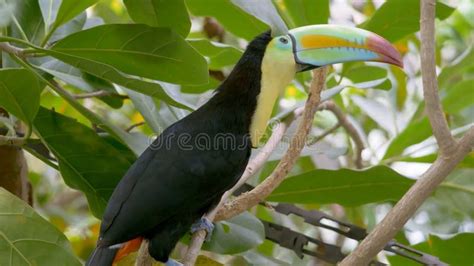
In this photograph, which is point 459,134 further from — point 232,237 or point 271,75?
point 232,237

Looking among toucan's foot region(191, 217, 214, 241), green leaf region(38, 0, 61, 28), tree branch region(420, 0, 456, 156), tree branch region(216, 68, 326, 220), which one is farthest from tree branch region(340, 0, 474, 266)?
green leaf region(38, 0, 61, 28)

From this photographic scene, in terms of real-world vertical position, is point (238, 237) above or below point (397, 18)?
below

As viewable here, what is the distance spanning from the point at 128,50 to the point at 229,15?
0.43 meters

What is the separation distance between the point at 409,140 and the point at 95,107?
1.12 meters

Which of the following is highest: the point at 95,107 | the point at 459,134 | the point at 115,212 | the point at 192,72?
the point at 192,72

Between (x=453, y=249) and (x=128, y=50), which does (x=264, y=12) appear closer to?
(x=128, y=50)

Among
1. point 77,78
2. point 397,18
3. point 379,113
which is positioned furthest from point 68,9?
point 379,113

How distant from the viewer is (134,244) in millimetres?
1652

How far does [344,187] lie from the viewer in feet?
5.76

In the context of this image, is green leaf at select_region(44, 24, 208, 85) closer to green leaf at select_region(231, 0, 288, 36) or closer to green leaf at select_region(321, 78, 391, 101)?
green leaf at select_region(231, 0, 288, 36)

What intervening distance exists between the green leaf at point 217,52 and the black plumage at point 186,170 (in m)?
0.14

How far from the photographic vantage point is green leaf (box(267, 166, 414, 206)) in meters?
1.71

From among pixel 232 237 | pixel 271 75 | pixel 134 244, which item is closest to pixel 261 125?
pixel 271 75

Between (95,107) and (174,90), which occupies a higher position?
(174,90)
